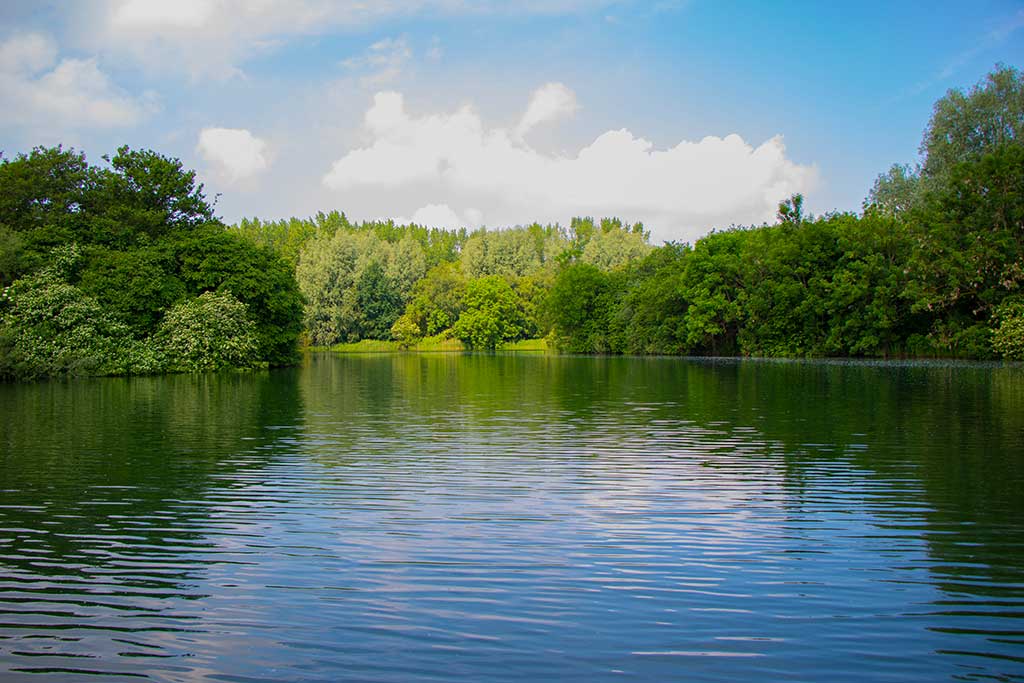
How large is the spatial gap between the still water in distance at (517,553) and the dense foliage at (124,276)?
30667 millimetres

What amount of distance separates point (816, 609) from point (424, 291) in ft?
427

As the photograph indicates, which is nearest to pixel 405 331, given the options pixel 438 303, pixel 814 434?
pixel 438 303

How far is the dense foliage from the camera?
48.5 meters

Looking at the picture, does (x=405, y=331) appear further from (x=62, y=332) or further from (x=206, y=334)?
(x=62, y=332)

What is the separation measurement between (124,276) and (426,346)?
79.1 metres

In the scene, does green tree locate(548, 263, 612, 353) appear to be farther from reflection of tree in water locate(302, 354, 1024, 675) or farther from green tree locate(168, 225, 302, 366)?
reflection of tree in water locate(302, 354, 1024, 675)

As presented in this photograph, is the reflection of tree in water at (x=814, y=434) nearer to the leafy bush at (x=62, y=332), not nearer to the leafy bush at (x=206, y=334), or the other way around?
the leafy bush at (x=62, y=332)

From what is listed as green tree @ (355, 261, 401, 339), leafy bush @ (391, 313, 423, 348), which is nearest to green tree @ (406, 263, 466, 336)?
leafy bush @ (391, 313, 423, 348)

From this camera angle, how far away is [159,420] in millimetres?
24375

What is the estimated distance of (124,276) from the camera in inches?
2165

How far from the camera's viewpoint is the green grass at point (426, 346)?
13075 centimetres

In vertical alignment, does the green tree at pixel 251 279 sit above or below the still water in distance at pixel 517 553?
above

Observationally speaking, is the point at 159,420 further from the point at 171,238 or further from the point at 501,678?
the point at 171,238

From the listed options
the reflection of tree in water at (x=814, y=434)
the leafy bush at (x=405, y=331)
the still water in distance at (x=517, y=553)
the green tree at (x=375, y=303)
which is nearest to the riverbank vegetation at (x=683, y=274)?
the reflection of tree in water at (x=814, y=434)
